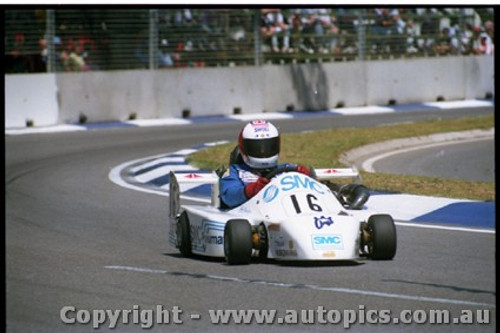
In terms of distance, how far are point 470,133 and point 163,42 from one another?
5.82m

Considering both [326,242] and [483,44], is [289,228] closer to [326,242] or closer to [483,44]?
[326,242]

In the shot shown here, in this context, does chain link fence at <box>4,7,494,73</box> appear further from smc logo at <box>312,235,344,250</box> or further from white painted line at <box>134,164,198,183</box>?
smc logo at <box>312,235,344,250</box>

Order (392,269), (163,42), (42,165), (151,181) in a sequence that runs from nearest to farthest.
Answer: (392,269) → (151,181) → (42,165) → (163,42)

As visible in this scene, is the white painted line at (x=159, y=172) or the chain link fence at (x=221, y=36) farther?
the chain link fence at (x=221, y=36)

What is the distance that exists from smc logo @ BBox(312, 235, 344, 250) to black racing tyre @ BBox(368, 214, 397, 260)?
0.42m

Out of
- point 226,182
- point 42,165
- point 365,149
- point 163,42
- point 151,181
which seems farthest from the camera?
point 163,42

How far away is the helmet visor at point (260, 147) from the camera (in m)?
10.6

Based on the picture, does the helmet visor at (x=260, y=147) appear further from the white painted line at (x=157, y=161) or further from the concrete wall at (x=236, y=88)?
the concrete wall at (x=236, y=88)

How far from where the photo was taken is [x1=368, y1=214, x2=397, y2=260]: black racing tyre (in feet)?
32.4

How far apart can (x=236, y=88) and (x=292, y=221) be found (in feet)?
53.9

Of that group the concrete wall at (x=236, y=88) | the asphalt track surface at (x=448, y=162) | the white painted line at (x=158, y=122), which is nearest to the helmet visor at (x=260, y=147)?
the asphalt track surface at (x=448, y=162)

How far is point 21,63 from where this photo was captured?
23766mm

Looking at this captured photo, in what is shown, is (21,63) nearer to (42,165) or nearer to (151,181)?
(42,165)

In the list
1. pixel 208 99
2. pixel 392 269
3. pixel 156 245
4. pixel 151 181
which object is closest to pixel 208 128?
pixel 208 99
